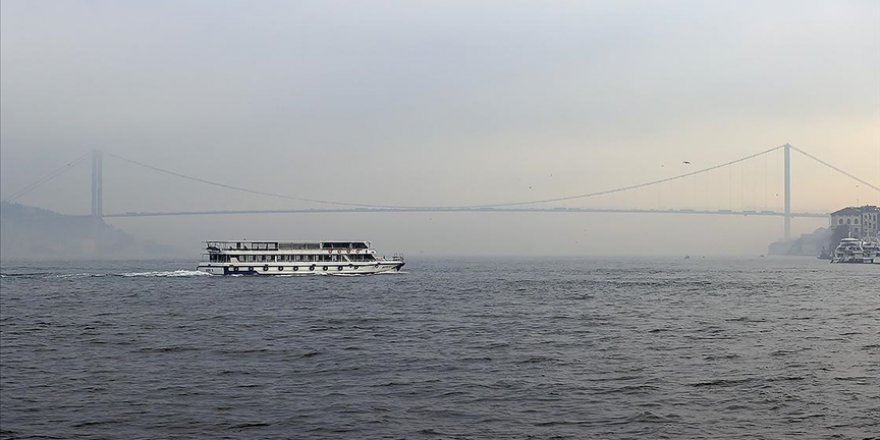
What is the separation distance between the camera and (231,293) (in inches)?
2232

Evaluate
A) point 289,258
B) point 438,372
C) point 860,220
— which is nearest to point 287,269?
point 289,258

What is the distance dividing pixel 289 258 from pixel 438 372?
2310 inches

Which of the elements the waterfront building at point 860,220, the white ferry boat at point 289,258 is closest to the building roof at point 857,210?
the waterfront building at point 860,220

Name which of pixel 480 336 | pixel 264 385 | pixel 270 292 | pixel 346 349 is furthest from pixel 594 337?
pixel 270 292

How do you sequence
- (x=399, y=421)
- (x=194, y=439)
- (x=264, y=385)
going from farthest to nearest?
→ (x=264, y=385) → (x=399, y=421) → (x=194, y=439)

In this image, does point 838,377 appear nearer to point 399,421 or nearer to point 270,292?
point 399,421

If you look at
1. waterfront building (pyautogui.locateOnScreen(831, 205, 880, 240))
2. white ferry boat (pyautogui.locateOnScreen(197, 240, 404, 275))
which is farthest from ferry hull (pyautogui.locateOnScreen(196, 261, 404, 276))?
waterfront building (pyautogui.locateOnScreen(831, 205, 880, 240))

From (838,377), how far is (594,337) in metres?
10.4

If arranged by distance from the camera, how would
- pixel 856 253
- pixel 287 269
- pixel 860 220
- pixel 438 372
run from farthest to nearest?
pixel 860 220 < pixel 856 253 < pixel 287 269 < pixel 438 372

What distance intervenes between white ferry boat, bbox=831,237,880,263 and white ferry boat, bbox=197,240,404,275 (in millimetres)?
103134

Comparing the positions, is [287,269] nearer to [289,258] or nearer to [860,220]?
[289,258]

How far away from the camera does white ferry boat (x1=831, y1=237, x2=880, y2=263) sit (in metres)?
148

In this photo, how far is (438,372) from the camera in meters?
22.5

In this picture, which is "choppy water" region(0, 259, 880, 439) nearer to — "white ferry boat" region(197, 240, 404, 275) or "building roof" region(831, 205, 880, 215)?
"white ferry boat" region(197, 240, 404, 275)
